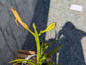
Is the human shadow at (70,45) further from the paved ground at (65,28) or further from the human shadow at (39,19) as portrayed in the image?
the human shadow at (39,19)

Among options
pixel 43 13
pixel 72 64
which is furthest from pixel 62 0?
pixel 72 64

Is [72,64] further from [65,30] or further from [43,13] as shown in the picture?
[43,13]

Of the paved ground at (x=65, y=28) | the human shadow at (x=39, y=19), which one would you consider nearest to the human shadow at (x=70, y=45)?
the paved ground at (x=65, y=28)

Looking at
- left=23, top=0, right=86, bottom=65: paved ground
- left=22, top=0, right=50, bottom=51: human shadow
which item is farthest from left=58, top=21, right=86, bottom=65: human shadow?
left=22, top=0, right=50, bottom=51: human shadow

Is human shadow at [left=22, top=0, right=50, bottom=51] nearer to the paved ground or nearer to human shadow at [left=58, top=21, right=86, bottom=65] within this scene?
the paved ground

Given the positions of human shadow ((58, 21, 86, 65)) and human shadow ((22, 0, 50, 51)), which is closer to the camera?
human shadow ((58, 21, 86, 65))

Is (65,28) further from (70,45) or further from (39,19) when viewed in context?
(39,19)

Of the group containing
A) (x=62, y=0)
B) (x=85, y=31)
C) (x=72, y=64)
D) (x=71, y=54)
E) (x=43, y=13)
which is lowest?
(x=72, y=64)
